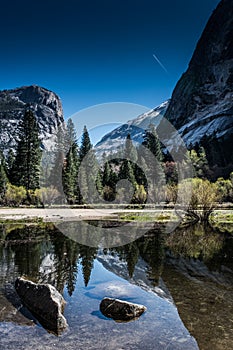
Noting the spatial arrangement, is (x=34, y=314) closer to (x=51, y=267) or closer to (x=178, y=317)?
(x=178, y=317)

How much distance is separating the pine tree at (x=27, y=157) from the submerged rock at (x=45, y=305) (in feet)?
168

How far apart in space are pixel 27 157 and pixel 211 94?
273ft

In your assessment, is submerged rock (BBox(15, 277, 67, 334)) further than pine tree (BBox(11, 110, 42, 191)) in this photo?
No

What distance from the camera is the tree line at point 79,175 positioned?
56250mm

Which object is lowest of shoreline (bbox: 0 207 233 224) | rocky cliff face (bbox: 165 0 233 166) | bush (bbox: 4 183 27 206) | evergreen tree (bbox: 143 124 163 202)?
shoreline (bbox: 0 207 233 224)

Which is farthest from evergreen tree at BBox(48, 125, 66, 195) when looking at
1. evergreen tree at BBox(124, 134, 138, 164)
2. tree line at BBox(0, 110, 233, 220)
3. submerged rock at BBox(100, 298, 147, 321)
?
submerged rock at BBox(100, 298, 147, 321)

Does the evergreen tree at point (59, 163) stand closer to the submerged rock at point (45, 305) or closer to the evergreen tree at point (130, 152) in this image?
the evergreen tree at point (130, 152)

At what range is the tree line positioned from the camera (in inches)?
2215

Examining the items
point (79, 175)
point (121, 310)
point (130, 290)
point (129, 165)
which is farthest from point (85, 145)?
point (121, 310)

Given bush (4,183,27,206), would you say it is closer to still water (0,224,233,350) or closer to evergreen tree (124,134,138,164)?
evergreen tree (124,134,138,164)

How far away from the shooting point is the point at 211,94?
119125 mm

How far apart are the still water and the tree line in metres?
30.3

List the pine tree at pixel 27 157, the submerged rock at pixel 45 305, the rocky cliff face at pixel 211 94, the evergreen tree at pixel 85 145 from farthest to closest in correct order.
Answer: the rocky cliff face at pixel 211 94
the evergreen tree at pixel 85 145
the pine tree at pixel 27 157
the submerged rock at pixel 45 305

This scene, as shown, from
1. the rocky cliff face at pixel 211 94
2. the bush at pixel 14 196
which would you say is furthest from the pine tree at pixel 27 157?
the rocky cliff face at pixel 211 94
